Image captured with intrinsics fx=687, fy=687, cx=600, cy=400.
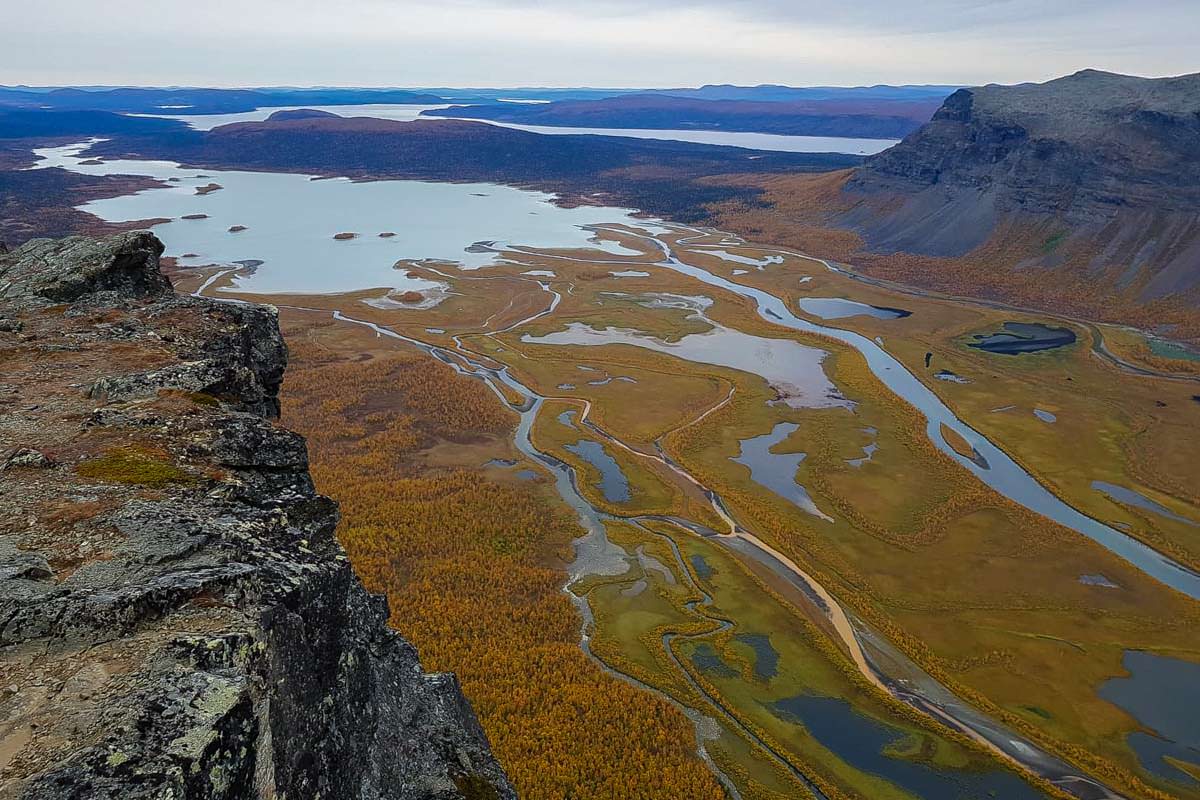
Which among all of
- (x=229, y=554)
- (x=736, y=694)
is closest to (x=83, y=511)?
(x=229, y=554)

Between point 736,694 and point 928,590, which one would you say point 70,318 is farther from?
point 928,590

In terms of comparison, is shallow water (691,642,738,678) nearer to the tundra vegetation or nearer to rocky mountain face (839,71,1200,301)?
the tundra vegetation

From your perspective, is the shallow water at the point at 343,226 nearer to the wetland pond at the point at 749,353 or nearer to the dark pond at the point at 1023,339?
the wetland pond at the point at 749,353

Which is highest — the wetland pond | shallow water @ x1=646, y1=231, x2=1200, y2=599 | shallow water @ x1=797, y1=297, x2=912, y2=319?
shallow water @ x1=797, y1=297, x2=912, y2=319

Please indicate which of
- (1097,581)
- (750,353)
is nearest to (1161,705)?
(1097,581)

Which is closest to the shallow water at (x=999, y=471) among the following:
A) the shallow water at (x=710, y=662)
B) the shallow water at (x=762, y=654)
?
the shallow water at (x=762, y=654)

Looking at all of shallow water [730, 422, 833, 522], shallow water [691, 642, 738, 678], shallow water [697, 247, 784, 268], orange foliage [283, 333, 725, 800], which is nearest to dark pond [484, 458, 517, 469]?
orange foliage [283, 333, 725, 800]

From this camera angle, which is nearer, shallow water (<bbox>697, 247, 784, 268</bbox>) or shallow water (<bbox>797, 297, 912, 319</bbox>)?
shallow water (<bbox>797, 297, 912, 319</bbox>)
